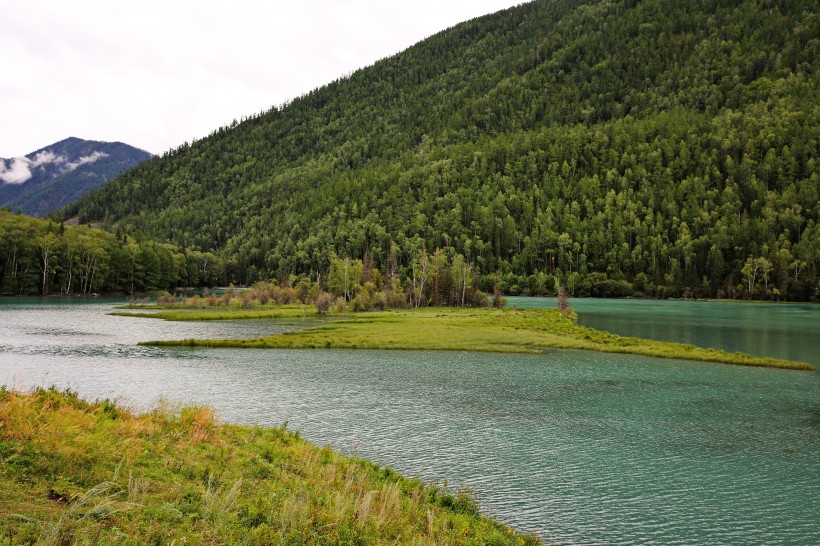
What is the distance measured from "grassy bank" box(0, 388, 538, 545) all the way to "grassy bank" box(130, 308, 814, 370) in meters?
50.0

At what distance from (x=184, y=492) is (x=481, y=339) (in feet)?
216

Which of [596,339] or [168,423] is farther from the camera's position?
[596,339]

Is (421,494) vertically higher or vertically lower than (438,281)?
lower

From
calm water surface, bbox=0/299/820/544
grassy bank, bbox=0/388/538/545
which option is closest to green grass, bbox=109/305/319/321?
calm water surface, bbox=0/299/820/544

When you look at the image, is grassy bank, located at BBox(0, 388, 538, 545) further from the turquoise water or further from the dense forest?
the dense forest

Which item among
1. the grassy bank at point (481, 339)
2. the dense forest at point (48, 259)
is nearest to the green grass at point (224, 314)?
the grassy bank at point (481, 339)

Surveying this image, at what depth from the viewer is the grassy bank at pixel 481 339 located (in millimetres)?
66688

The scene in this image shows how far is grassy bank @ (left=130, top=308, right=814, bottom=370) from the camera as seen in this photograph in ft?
219

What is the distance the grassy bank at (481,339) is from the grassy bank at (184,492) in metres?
50.0

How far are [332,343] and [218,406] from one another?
117 ft

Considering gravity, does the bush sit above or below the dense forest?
below

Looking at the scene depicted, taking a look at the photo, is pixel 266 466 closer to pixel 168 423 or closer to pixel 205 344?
pixel 168 423

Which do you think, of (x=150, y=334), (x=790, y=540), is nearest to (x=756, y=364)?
(x=790, y=540)

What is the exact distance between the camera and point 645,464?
2759 centimetres
